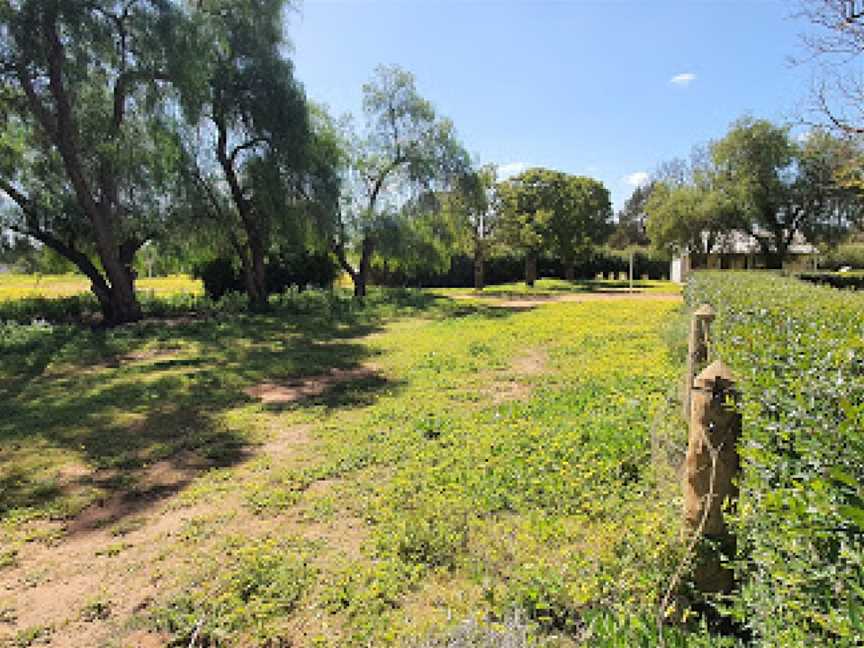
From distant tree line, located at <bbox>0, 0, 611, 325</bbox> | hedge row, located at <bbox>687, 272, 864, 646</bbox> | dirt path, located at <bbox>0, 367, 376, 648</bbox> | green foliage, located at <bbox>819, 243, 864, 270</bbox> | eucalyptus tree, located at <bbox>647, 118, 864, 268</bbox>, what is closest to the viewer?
hedge row, located at <bbox>687, 272, 864, 646</bbox>

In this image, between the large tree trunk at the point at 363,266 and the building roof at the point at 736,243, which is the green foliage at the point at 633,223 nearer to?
the building roof at the point at 736,243

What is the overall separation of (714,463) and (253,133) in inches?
661

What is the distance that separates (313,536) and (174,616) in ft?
3.12

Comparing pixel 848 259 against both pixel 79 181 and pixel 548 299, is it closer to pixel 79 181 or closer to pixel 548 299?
pixel 548 299

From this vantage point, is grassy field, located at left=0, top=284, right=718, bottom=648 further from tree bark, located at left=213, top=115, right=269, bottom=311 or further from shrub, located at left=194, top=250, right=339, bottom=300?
shrub, located at left=194, top=250, right=339, bottom=300

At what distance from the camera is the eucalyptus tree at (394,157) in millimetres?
20047

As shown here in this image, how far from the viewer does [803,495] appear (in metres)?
1.49

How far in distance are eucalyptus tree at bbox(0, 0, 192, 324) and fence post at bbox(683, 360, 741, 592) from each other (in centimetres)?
1475

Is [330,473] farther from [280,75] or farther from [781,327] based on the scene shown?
[280,75]

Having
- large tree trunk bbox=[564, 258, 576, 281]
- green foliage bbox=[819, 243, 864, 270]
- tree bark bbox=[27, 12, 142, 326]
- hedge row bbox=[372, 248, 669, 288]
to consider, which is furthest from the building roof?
tree bark bbox=[27, 12, 142, 326]

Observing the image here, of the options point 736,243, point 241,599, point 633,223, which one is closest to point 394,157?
point 241,599

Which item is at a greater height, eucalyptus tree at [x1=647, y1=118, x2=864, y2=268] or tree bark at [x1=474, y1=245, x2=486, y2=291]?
eucalyptus tree at [x1=647, y1=118, x2=864, y2=268]

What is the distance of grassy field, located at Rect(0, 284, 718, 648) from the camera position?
101 inches

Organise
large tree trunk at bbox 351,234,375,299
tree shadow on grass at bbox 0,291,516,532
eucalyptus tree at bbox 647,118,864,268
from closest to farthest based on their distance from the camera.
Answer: tree shadow on grass at bbox 0,291,516,532 < large tree trunk at bbox 351,234,375,299 < eucalyptus tree at bbox 647,118,864,268
